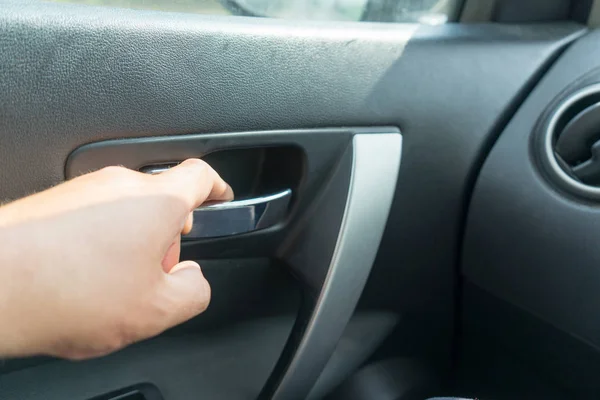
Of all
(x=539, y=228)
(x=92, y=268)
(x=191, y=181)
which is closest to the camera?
(x=92, y=268)

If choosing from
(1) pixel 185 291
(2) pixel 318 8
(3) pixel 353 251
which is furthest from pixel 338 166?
(1) pixel 185 291

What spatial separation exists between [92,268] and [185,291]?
97 millimetres

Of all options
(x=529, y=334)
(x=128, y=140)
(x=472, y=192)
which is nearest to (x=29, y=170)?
(x=128, y=140)

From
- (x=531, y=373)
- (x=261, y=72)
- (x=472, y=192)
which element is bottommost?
(x=531, y=373)

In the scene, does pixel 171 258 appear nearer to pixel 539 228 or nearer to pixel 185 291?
pixel 185 291

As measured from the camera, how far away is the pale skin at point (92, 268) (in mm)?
497

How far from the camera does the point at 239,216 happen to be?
86cm

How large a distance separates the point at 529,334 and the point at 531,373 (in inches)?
3.2

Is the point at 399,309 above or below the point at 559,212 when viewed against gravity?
below

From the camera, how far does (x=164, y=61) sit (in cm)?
75

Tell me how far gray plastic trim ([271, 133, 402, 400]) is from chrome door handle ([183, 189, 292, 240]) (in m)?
0.10

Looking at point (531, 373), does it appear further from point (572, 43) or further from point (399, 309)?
point (572, 43)

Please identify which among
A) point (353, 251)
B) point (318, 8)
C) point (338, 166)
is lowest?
point (353, 251)

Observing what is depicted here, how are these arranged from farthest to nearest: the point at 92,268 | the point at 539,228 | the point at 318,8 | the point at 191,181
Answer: the point at 318,8, the point at 539,228, the point at 191,181, the point at 92,268
